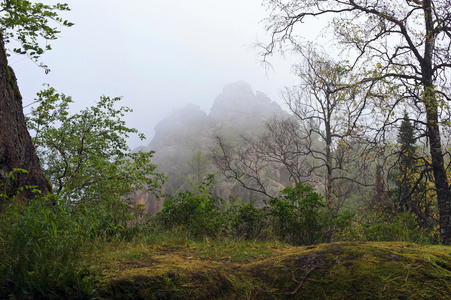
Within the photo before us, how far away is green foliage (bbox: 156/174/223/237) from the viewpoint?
6887 millimetres

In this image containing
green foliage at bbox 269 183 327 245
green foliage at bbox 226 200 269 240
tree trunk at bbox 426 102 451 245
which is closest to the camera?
green foliage at bbox 269 183 327 245

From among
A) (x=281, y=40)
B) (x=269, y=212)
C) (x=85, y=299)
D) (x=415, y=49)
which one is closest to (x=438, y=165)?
(x=415, y=49)

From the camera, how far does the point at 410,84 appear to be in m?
8.27

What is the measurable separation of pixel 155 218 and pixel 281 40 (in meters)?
7.72

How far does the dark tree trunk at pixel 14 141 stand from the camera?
502 centimetres

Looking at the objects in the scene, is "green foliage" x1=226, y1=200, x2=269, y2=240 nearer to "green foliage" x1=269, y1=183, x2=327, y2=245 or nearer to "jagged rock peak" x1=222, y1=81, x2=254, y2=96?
"green foliage" x1=269, y1=183, x2=327, y2=245

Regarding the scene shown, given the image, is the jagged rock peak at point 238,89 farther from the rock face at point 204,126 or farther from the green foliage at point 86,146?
the green foliage at point 86,146

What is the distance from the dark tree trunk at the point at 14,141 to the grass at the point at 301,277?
9.88ft

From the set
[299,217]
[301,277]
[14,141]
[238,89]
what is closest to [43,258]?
[301,277]

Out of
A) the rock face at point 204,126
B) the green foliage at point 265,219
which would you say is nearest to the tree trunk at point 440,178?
the green foliage at point 265,219

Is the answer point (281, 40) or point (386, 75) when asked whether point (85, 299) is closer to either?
point (386, 75)

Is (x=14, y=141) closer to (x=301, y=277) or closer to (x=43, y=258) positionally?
(x=43, y=258)

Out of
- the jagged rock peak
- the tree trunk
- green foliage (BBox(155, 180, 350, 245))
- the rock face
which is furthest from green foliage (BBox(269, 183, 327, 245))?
the jagged rock peak

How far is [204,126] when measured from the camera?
128 m
